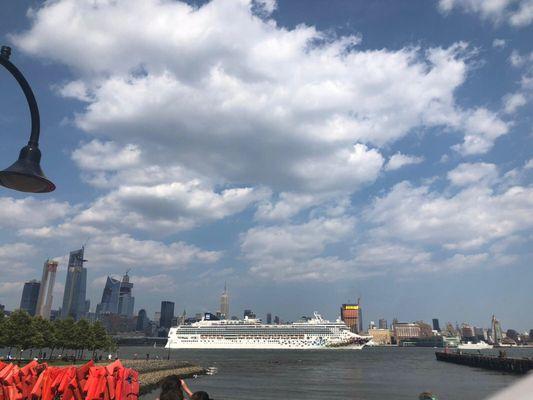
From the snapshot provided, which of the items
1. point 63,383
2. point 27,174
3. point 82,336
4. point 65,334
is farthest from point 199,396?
point 82,336

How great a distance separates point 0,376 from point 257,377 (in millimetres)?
44514

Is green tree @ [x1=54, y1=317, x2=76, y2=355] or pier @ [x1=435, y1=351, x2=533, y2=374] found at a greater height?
green tree @ [x1=54, y1=317, x2=76, y2=355]

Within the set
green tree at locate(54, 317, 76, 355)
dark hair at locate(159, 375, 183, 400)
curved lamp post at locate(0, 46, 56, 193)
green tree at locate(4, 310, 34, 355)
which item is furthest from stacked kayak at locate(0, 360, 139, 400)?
green tree at locate(54, 317, 76, 355)

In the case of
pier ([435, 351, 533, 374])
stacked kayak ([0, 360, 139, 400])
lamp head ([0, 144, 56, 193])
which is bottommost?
pier ([435, 351, 533, 374])

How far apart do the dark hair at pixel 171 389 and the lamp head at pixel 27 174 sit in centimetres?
412

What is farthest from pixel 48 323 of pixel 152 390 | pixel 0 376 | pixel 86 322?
pixel 0 376

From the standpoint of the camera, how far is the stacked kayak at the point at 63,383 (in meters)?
18.9

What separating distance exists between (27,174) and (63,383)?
16.5 m

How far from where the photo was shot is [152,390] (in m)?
42.8

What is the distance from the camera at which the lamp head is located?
6.03 metres

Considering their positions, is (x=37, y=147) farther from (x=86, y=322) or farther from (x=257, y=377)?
(x=86, y=322)

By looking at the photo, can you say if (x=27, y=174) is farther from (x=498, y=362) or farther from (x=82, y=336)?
(x=498, y=362)

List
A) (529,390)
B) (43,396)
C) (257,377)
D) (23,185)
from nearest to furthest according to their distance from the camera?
(529,390), (23,185), (43,396), (257,377)

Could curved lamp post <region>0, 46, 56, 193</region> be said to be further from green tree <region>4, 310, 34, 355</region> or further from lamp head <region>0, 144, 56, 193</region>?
green tree <region>4, 310, 34, 355</region>
